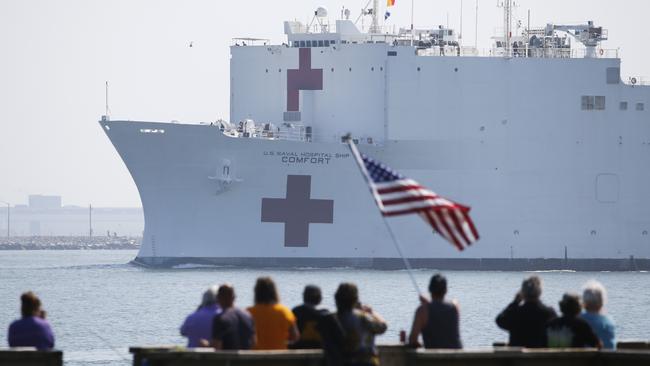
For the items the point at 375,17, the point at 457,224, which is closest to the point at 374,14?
the point at 375,17

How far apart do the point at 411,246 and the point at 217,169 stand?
482 centimetres

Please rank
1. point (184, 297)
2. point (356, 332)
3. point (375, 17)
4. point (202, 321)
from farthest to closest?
point (375, 17) < point (184, 297) < point (202, 321) < point (356, 332)

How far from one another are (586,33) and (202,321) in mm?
30450

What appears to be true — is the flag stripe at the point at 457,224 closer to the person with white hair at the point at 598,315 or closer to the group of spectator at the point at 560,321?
the group of spectator at the point at 560,321

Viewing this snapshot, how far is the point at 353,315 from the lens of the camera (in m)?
8.80

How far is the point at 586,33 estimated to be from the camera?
38750 millimetres

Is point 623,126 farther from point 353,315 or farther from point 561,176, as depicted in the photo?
point 353,315

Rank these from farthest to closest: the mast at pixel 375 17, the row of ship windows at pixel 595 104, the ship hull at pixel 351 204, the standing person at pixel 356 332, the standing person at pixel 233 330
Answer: the mast at pixel 375 17, the row of ship windows at pixel 595 104, the ship hull at pixel 351 204, the standing person at pixel 233 330, the standing person at pixel 356 332

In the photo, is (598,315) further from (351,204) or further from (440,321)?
(351,204)

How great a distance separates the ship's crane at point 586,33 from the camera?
126 ft

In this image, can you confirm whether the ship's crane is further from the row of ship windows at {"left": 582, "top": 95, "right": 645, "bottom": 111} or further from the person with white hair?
the person with white hair

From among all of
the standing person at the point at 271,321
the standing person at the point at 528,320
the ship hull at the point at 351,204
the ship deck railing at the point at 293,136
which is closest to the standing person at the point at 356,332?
the standing person at the point at 271,321

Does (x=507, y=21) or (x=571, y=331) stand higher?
(x=507, y=21)

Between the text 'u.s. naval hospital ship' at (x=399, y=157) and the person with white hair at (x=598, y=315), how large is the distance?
85.4 feet
